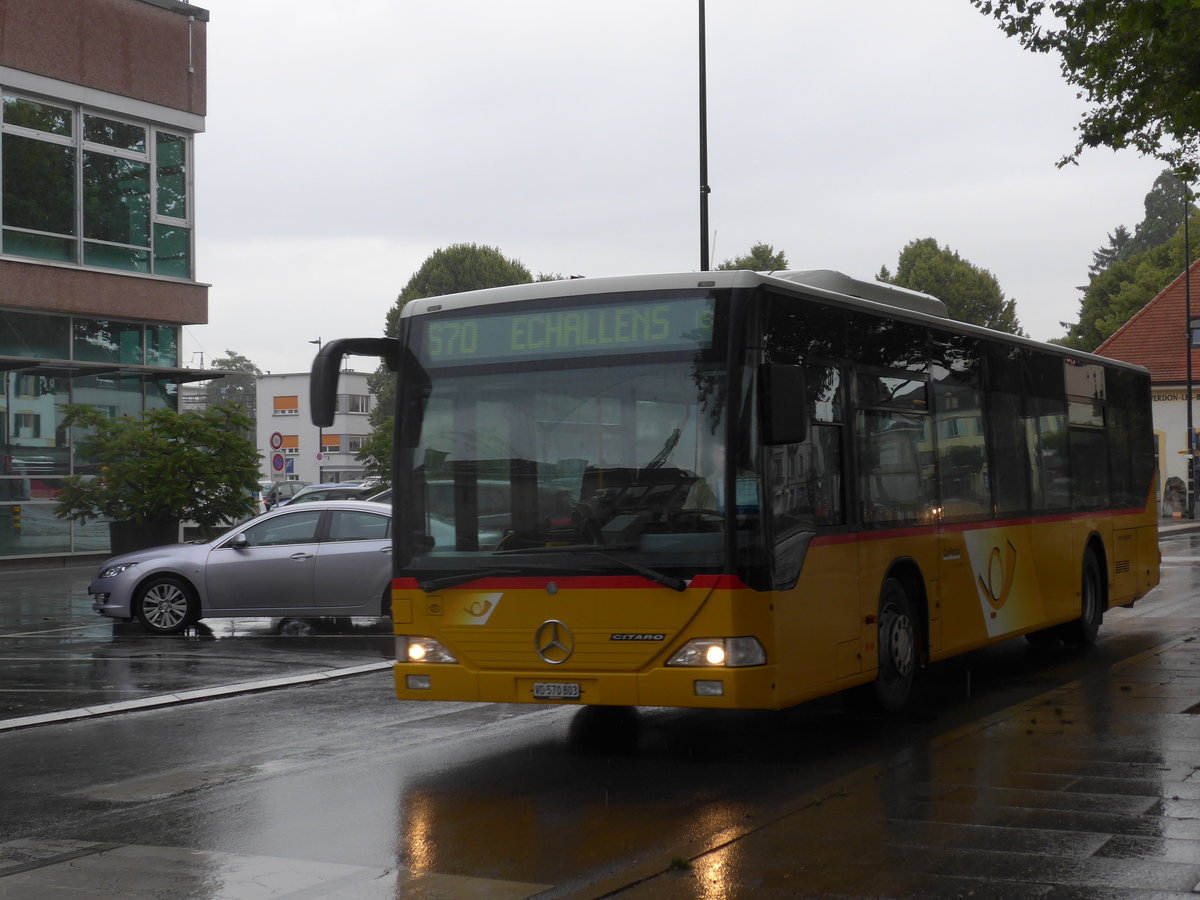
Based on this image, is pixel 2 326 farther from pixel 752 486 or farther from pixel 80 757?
pixel 752 486

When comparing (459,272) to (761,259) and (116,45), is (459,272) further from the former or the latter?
(116,45)

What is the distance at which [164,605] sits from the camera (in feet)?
54.3

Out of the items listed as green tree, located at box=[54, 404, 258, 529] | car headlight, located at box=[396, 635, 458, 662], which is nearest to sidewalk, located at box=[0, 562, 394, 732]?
car headlight, located at box=[396, 635, 458, 662]

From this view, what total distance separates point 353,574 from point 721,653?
29.1ft

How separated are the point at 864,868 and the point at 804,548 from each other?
2.83 metres

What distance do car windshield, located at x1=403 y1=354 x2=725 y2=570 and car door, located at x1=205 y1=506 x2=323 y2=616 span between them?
773 centimetres

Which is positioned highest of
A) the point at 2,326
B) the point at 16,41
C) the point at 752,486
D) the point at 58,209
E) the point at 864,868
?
the point at 16,41

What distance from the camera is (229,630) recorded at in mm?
17375

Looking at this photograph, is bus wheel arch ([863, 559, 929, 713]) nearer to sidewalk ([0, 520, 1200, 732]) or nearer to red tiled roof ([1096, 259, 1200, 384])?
sidewalk ([0, 520, 1200, 732])

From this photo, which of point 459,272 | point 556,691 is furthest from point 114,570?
point 459,272

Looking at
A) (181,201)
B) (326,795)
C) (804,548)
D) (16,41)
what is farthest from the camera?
(181,201)

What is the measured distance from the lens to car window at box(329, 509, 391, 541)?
16.4m

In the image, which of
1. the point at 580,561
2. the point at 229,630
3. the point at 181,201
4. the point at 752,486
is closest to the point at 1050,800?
the point at 752,486

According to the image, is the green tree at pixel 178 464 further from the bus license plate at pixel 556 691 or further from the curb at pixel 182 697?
the bus license plate at pixel 556 691
